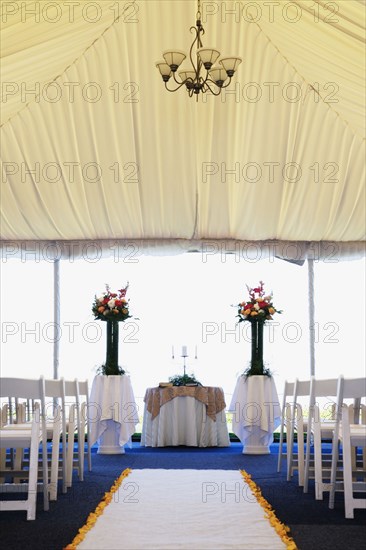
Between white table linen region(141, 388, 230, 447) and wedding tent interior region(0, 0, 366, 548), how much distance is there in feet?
2.64

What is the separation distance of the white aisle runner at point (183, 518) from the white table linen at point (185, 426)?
3.17m

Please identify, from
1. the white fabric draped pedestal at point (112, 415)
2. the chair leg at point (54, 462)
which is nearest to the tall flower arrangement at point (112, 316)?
the white fabric draped pedestal at point (112, 415)

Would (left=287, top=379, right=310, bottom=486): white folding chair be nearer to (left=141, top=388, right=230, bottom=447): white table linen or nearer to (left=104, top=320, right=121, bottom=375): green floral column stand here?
(left=141, top=388, right=230, bottom=447): white table linen

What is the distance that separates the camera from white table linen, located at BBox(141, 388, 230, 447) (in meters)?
10.2

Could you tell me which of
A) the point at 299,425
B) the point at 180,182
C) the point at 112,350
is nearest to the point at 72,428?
the point at 299,425

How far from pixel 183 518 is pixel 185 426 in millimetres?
5248

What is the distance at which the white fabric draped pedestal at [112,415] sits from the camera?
9.80 metres

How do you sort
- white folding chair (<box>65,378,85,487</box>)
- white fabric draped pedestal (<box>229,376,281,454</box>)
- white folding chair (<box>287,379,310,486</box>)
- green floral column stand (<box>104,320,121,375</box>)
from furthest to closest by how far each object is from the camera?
green floral column stand (<box>104,320,121,375</box>)
white fabric draped pedestal (<box>229,376,281,454</box>)
white folding chair (<box>65,378,85,487</box>)
white folding chair (<box>287,379,310,486</box>)

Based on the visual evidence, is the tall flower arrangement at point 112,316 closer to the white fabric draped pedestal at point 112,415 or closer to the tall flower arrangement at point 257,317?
the white fabric draped pedestal at point 112,415

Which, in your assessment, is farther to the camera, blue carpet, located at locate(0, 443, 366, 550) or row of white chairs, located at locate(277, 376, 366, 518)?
row of white chairs, located at locate(277, 376, 366, 518)

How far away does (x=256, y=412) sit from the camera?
9789 mm

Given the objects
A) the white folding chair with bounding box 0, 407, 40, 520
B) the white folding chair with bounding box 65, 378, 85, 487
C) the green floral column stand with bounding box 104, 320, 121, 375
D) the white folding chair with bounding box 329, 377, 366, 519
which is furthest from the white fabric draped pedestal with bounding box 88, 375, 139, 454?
the white folding chair with bounding box 329, 377, 366, 519

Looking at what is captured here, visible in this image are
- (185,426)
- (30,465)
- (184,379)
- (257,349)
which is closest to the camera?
(30,465)

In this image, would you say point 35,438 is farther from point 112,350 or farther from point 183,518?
point 112,350
